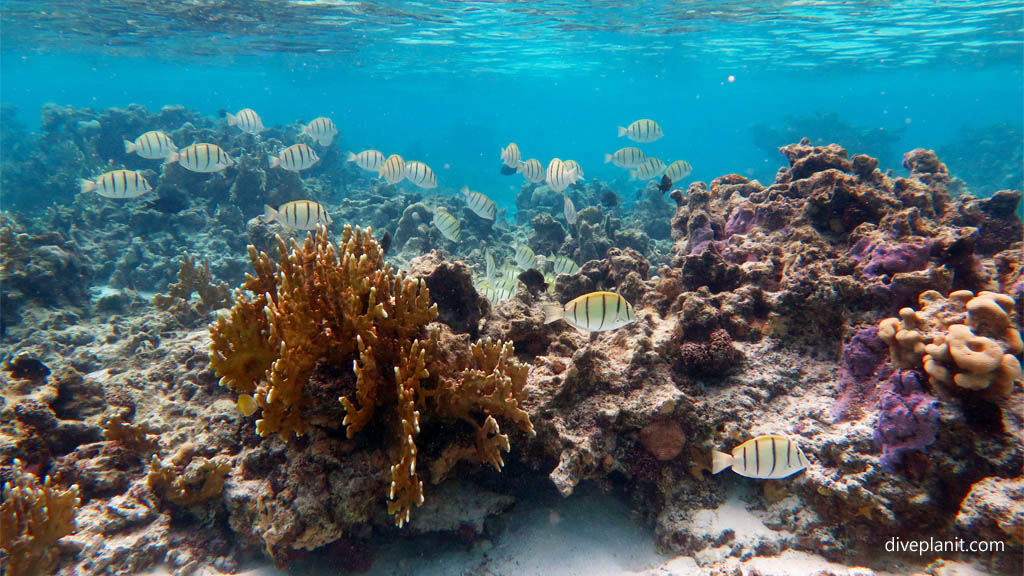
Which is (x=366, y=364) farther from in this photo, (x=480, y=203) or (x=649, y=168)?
(x=649, y=168)

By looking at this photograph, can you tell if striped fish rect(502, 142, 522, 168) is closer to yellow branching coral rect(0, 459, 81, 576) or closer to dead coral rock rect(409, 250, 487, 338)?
dead coral rock rect(409, 250, 487, 338)

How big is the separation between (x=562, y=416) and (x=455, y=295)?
1639 millimetres

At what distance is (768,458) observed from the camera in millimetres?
2848

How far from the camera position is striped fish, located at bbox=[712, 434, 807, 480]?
9.32 feet

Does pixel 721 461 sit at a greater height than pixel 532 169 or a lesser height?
lesser

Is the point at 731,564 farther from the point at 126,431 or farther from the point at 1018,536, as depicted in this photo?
the point at 126,431

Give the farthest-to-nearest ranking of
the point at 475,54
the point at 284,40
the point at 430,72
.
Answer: the point at 430,72 < the point at 475,54 < the point at 284,40

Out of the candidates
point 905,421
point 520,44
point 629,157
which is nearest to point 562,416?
point 905,421

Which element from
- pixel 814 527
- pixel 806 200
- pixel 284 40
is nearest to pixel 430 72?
pixel 284 40

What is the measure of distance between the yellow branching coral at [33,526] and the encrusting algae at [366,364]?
157cm

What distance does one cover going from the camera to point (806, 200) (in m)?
5.39

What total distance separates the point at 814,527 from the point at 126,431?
5645 millimetres

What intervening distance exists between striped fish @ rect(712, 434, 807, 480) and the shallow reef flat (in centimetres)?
49

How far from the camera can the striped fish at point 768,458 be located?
2840 millimetres
